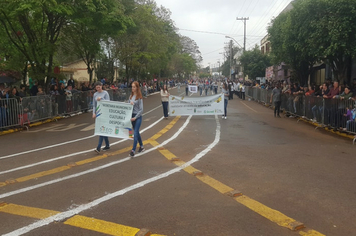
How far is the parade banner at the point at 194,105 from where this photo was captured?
56.5 ft

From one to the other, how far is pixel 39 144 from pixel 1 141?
6.99ft

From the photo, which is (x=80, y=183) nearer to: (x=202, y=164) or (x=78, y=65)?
(x=202, y=164)

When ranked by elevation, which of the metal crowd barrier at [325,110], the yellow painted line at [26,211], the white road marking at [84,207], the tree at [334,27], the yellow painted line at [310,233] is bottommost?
the yellow painted line at [310,233]

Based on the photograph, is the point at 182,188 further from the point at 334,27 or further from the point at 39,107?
the point at 334,27

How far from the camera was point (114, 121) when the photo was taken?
345 inches

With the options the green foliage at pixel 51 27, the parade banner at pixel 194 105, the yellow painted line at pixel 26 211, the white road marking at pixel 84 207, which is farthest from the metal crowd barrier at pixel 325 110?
the green foliage at pixel 51 27

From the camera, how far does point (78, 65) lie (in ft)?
175

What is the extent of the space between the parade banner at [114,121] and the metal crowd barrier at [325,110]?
760cm

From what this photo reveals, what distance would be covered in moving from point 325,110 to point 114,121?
9.14 metres

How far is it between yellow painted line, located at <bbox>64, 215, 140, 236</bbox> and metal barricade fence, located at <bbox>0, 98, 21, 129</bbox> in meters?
10.6

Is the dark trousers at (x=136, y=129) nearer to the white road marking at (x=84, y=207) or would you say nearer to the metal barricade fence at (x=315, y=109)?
the white road marking at (x=84, y=207)

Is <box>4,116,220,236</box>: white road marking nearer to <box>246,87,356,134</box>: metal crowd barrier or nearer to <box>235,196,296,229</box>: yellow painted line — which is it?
<box>235,196,296,229</box>: yellow painted line

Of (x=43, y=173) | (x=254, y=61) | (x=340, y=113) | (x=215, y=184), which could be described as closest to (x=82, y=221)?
(x=215, y=184)

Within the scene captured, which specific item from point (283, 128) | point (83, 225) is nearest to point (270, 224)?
point (83, 225)
